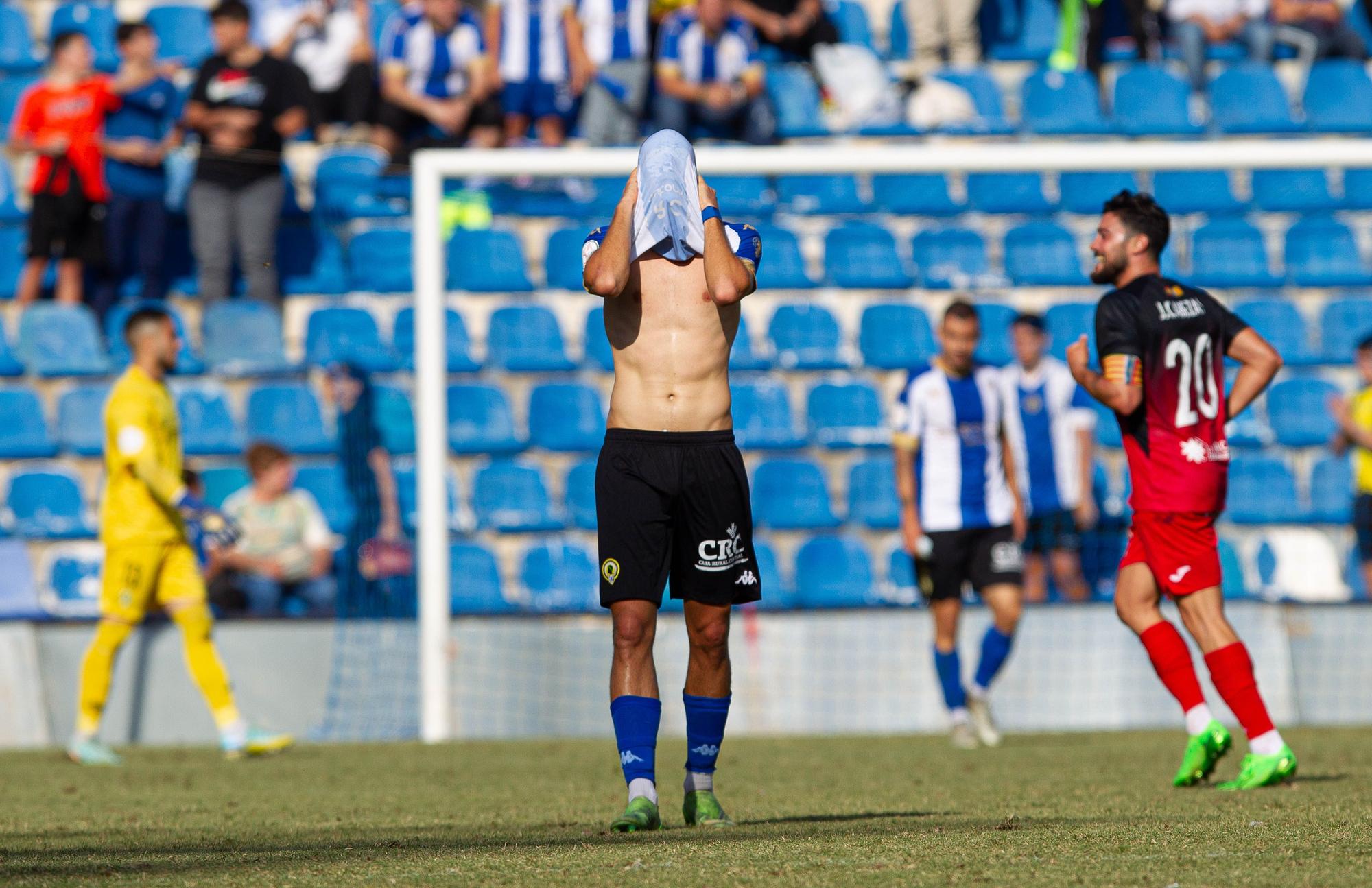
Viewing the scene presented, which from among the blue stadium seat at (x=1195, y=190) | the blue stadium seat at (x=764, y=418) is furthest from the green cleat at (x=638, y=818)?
the blue stadium seat at (x=1195, y=190)

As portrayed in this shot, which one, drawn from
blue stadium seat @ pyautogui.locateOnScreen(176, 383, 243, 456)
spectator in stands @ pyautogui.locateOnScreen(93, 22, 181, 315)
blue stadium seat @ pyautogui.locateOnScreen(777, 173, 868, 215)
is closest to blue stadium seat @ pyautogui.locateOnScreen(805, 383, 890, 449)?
blue stadium seat @ pyautogui.locateOnScreen(777, 173, 868, 215)

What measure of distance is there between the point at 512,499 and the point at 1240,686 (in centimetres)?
614

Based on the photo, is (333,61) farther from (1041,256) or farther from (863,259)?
(1041,256)

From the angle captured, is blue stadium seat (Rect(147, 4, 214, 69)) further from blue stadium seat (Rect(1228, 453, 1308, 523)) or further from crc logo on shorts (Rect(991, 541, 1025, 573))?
blue stadium seat (Rect(1228, 453, 1308, 523))

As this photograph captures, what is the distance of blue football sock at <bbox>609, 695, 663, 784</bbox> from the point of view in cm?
520

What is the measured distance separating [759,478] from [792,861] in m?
7.52

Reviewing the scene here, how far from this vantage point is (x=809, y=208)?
12.7 metres

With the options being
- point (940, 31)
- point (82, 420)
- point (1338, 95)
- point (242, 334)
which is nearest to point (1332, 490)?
point (1338, 95)

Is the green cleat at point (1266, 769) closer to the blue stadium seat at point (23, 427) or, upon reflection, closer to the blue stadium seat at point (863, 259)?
the blue stadium seat at point (863, 259)

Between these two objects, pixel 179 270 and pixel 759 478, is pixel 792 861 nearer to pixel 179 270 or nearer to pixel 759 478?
pixel 759 478

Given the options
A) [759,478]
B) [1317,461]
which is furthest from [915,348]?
[1317,461]

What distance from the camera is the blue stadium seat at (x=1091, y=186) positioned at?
13.1m

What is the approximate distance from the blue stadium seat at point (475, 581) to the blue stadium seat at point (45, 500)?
2.40 metres

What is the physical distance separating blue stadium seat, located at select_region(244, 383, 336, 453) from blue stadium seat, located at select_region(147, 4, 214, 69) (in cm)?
384
